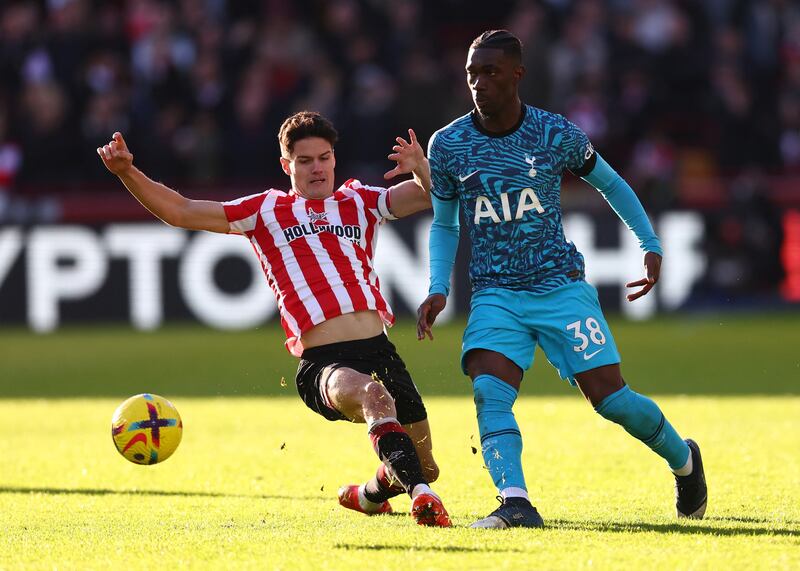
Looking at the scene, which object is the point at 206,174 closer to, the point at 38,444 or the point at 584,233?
the point at 584,233

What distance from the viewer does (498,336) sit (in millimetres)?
6305

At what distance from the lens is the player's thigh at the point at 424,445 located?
675 cm

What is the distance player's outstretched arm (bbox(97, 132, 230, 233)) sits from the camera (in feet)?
21.2

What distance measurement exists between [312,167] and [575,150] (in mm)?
1226

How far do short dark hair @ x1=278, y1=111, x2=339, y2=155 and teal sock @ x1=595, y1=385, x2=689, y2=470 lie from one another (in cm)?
175

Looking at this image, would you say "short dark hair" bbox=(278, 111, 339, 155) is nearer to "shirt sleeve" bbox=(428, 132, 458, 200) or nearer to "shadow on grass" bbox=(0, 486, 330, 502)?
"shirt sleeve" bbox=(428, 132, 458, 200)

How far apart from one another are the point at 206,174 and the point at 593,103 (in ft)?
16.0

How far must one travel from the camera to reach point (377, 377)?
6.64 m

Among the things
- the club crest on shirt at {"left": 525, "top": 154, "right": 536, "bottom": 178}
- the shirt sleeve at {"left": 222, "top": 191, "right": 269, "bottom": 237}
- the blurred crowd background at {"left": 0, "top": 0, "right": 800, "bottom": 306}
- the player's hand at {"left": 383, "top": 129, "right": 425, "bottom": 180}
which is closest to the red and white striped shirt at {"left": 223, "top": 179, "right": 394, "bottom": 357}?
the shirt sleeve at {"left": 222, "top": 191, "right": 269, "bottom": 237}

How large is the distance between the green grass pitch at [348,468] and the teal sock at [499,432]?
0.29m

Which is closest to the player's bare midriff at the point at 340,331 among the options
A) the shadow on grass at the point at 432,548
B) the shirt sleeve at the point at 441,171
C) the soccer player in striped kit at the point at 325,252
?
the soccer player in striped kit at the point at 325,252

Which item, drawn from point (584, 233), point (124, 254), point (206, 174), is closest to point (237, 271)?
point (124, 254)

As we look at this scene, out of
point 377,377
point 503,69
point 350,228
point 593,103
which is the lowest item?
point 377,377

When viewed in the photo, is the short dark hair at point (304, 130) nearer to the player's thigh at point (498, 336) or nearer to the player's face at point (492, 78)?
the player's face at point (492, 78)
